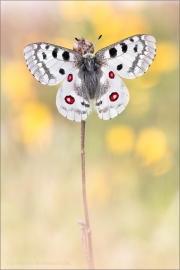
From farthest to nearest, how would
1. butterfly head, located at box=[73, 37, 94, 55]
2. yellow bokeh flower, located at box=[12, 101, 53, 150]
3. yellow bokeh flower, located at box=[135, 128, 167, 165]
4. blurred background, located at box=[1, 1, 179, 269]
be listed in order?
yellow bokeh flower, located at box=[12, 101, 53, 150], yellow bokeh flower, located at box=[135, 128, 167, 165], blurred background, located at box=[1, 1, 179, 269], butterfly head, located at box=[73, 37, 94, 55]

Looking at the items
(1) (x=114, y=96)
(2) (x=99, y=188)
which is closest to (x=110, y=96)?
(1) (x=114, y=96)

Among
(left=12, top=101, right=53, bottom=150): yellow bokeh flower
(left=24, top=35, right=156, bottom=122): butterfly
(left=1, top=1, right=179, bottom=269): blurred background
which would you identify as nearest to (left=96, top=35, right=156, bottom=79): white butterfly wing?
(left=24, top=35, right=156, bottom=122): butterfly

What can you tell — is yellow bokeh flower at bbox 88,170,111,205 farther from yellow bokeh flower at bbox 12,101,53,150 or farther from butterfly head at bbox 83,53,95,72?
butterfly head at bbox 83,53,95,72

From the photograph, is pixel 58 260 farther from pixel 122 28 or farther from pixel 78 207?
pixel 122 28

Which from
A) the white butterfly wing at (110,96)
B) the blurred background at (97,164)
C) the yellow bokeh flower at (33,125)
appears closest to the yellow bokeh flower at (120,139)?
the blurred background at (97,164)

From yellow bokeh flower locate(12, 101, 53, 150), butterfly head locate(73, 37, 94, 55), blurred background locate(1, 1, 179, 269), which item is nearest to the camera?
butterfly head locate(73, 37, 94, 55)

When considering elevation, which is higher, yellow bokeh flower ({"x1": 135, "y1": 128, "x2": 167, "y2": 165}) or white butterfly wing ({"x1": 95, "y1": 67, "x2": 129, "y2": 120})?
white butterfly wing ({"x1": 95, "y1": 67, "x2": 129, "y2": 120})

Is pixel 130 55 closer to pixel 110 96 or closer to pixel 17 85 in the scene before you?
pixel 110 96
